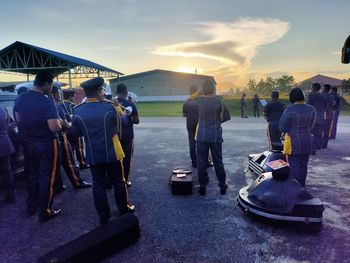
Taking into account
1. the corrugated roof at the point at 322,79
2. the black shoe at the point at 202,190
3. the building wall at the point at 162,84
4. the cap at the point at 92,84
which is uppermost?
the corrugated roof at the point at 322,79

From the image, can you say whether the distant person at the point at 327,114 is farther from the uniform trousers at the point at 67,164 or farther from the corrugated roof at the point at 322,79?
the corrugated roof at the point at 322,79

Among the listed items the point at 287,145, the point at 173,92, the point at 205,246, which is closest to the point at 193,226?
the point at 205,246

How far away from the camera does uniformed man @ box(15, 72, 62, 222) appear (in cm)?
390

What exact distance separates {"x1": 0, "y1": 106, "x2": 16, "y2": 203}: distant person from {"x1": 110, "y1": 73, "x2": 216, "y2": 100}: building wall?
43.6m

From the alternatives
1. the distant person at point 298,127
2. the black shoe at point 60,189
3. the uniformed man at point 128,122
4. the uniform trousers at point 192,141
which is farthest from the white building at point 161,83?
the distant person at point 298,127

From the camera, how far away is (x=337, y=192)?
16.4 feet

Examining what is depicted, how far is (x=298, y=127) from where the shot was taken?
14.6ft

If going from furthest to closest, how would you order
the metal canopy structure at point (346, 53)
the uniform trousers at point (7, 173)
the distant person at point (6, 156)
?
the uniform trousers at point (7, 173) → the distant person at point (6, 156) → the metal canopy structure at point (346, 53)

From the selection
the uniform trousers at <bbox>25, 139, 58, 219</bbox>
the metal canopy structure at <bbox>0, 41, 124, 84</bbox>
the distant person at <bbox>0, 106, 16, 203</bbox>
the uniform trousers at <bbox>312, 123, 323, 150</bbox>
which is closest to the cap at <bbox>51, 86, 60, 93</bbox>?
the distant person at <bbox>0, 106, 16, 203</bbox>

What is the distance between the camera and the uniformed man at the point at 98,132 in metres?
3.63

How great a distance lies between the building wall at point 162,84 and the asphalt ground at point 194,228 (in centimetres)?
4291

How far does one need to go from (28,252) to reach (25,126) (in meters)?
1.69

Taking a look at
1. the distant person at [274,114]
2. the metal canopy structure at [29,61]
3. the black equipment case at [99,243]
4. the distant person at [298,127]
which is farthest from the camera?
the metal canopy structure at [29,61]

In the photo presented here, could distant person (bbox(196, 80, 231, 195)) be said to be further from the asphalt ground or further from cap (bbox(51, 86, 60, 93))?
cap (bbox(51, 86, 60, 93))
